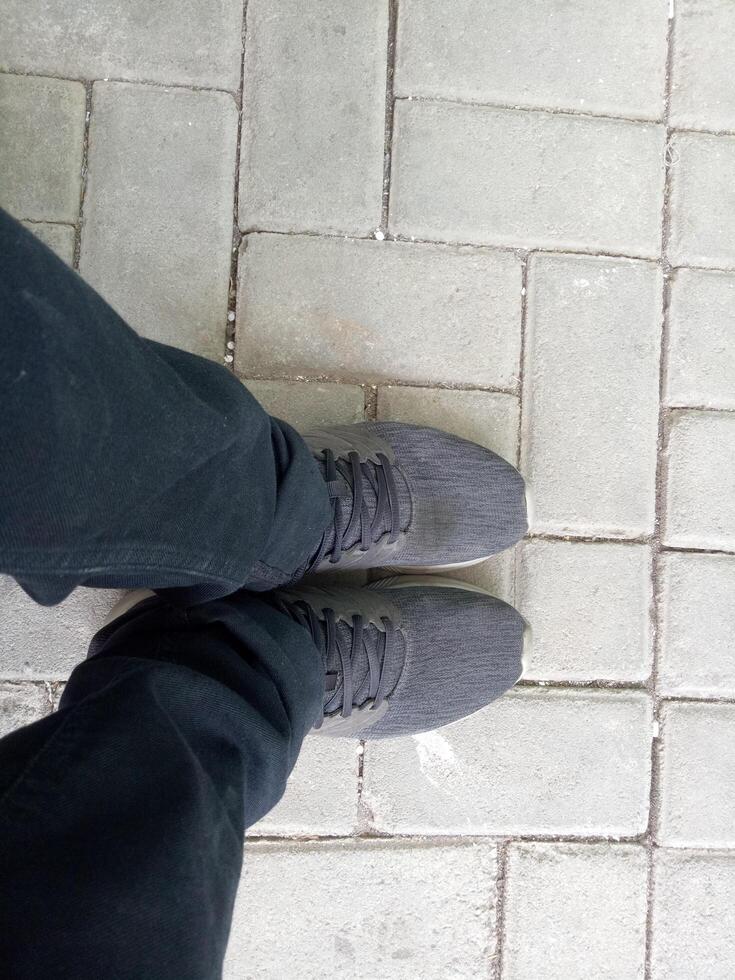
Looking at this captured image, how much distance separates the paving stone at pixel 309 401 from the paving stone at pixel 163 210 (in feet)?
0.41

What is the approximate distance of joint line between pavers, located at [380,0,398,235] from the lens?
1465 millimetres

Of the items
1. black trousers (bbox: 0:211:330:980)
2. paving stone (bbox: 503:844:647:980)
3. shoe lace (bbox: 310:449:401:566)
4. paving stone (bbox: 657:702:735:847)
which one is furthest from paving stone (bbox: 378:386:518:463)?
paving stone (bbox: 503:844:647:980)

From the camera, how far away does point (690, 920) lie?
1.48 m

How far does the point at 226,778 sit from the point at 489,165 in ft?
3.93

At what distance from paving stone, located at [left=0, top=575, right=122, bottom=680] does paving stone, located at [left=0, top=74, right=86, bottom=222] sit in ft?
2.29

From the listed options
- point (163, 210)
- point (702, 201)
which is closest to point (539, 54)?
point (702, 201)

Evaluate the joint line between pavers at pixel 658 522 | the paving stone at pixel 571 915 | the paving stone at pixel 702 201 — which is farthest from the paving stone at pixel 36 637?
the paving stone at pixel 702 201

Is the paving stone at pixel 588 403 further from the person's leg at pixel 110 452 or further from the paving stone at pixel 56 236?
the paving stone at pixel 56 236

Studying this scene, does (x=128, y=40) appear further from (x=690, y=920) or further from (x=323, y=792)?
(x=690, y=920)

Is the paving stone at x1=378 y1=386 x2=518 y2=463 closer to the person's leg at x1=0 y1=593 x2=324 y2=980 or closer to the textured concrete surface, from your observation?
the textured concrete surface

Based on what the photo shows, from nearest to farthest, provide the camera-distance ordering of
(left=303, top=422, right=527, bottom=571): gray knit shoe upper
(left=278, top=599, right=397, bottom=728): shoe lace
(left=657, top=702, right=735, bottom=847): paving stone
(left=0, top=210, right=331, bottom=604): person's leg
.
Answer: (left=0, top=210, right=331, bottom=604): person's leg < (left=278, top=599, right=397, bottom=728): shoe lace < (left=303, top=422, right=527, bottom=571): gray knit shoe upper < (left=657, top=702, right=735, bottom=847): paving stone

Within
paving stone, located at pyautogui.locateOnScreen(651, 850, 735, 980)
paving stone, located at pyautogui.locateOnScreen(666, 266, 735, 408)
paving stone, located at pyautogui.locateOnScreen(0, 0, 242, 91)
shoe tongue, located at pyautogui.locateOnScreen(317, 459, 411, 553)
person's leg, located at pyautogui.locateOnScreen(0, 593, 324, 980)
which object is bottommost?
paving stone, located at pyautogui.locateOnScreen(651, 850, 735, 980)

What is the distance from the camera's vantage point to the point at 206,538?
931 mm

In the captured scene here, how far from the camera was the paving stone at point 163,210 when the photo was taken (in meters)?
1.42
